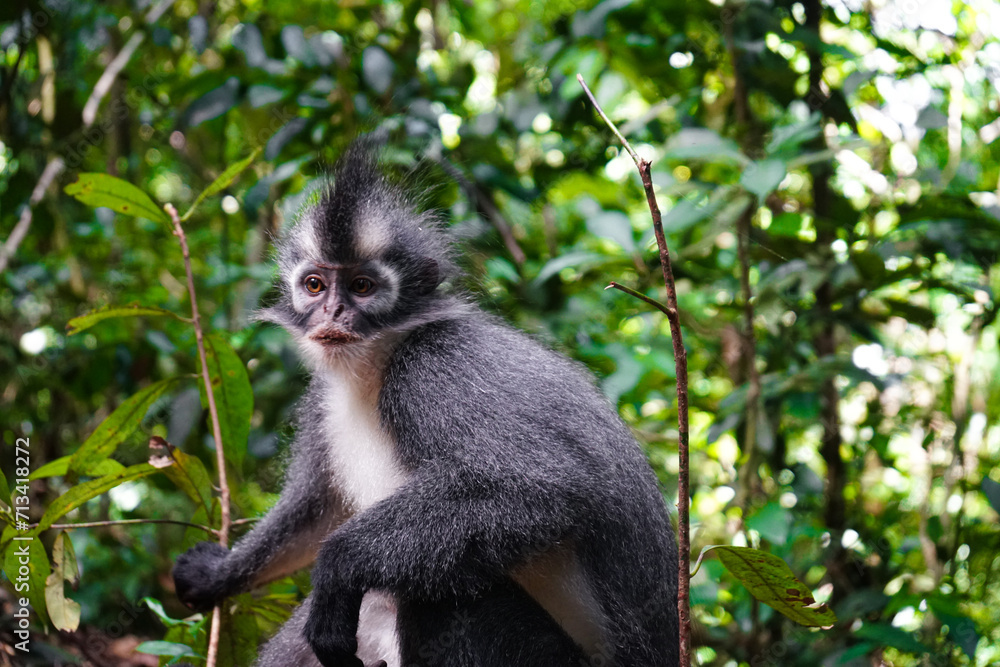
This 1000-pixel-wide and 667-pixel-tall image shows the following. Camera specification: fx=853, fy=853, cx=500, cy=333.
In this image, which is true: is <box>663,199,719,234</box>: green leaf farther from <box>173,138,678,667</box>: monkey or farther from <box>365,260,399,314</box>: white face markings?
<box>365,260,399,314</box>: white face markings

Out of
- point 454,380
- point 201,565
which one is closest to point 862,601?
point 454,380

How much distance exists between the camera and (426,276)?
459 centimetres

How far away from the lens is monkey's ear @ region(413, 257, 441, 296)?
4.55m

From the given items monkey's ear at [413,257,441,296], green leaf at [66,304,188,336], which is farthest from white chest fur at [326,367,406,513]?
green leaf at [66,304,188,336]

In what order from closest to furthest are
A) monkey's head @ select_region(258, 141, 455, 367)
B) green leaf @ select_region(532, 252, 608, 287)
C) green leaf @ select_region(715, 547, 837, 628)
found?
green leaf @ select_region(715, 547, 837, 628), monkey's head @ select_region(258, 141, 455, 367), green leaf @ select_region(532, 252, 608, 287)

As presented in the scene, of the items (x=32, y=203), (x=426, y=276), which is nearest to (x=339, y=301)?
(x=426, y=276)

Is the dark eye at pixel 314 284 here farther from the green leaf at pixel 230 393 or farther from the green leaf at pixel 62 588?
the green leaf at pixel 62 588

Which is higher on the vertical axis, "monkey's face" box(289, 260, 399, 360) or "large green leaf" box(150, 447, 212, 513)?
"monkey's face" box(289, 260, 399, 360)

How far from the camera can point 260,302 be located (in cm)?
523

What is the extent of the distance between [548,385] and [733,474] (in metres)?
2.68

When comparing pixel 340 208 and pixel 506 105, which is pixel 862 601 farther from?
pixel 506 105

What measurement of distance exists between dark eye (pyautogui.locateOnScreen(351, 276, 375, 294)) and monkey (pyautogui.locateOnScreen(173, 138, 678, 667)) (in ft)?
0.05

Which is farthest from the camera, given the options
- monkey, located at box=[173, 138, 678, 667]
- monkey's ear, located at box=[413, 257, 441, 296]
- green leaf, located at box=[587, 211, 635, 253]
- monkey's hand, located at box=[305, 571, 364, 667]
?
green leaf, located at box=[587, 211, 635, 253]

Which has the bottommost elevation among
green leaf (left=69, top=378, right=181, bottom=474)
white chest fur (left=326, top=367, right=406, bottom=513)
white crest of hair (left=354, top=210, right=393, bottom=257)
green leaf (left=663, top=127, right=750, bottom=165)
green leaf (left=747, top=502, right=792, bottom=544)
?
green leaf (left=747, top=502, right=792, bottom=544)
